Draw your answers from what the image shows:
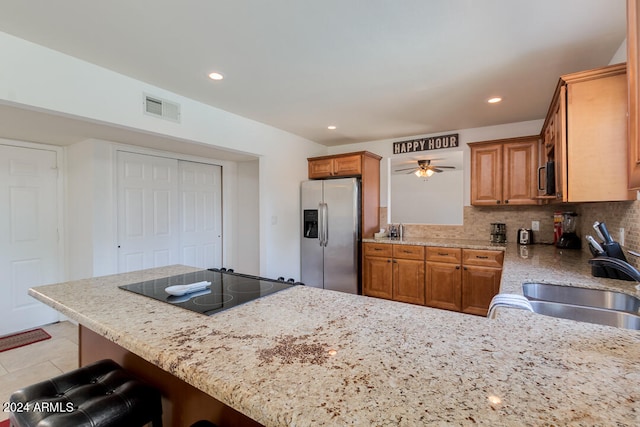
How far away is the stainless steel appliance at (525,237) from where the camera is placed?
3.55m

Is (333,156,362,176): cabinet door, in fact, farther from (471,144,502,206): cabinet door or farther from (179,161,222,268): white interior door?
(179,161,222,268): white interior door

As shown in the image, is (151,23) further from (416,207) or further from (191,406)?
(416,207)

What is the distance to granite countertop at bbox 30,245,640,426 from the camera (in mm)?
559

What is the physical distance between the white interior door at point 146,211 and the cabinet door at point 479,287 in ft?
11.9

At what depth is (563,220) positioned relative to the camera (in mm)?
3277

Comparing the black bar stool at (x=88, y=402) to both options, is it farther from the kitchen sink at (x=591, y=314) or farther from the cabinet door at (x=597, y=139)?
the cabinet door at (x=597, y=139)

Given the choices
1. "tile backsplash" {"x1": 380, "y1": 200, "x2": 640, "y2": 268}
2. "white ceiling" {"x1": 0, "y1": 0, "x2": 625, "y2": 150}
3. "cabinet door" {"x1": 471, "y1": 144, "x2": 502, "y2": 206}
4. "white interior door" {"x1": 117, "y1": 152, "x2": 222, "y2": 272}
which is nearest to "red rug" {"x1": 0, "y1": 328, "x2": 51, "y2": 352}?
"white interior door" {"x1": 117, "y1": 152, "x2": 222, "y2": 272}

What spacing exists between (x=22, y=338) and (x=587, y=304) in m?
4.81

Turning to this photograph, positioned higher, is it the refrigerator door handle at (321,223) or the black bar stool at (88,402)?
the refrigerator door handle at (321,223)

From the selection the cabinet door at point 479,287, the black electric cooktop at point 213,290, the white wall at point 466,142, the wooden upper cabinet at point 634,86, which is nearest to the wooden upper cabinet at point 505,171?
the white wall at point 466,142

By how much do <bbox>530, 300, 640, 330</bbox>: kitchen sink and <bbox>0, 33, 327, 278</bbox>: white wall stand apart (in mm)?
3077

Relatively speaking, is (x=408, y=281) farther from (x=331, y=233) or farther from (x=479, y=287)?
(x=331, y=233)

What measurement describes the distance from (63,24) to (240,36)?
1042 mm

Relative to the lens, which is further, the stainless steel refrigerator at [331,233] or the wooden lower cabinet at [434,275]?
the stainless steel refrigerator at [331,233]
